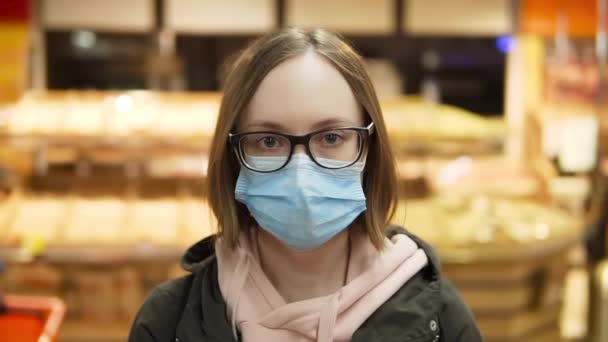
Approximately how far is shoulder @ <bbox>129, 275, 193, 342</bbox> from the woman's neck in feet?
0.61

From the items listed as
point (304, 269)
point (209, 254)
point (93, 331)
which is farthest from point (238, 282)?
point (93, 331)

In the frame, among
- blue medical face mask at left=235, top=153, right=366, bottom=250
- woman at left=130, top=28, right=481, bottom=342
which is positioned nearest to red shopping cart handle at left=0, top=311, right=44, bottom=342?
woman at left=130, top=28, right=481, bottom=342

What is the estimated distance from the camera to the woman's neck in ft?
5.24

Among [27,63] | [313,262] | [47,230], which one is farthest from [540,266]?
[27,63]

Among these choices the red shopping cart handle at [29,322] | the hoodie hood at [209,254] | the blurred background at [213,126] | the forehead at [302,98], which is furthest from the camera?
the blurred background at [213,126]

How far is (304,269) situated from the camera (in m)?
1.60

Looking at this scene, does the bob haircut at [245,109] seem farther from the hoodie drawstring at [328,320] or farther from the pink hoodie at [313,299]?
the hoodie drawstring at [328,320]

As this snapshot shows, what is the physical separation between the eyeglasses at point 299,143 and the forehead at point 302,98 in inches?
0.7

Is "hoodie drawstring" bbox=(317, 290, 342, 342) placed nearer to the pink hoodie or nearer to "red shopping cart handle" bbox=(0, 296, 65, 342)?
the pink hoodie

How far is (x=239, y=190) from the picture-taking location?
1593 mm

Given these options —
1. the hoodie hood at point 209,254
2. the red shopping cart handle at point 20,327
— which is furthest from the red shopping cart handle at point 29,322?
the hoodie hood at point 209,254

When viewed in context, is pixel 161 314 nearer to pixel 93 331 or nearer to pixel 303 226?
pixel 303 226

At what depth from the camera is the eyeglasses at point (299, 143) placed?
1.52 m

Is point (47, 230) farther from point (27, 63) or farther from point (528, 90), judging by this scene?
point (528, 90)
